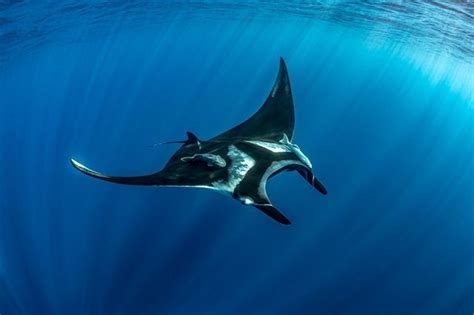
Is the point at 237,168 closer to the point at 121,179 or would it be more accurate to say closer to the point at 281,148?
the point at 281,148

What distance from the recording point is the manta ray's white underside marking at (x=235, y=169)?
3.06 metres

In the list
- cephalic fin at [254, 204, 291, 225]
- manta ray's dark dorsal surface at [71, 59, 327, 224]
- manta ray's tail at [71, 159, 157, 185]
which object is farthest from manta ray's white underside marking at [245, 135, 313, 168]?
manta ray's tail at [71, 159, 157, 185]

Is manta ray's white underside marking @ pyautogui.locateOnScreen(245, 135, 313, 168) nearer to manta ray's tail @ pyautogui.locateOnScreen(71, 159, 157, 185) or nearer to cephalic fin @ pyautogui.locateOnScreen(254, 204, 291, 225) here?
cephalic fin @ pyautogui.locateOnScreen(254, 204, 291, 225)

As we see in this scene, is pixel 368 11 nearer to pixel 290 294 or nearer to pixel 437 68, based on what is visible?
pixel 437 68

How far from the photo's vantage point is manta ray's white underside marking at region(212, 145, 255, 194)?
3057 millimetres

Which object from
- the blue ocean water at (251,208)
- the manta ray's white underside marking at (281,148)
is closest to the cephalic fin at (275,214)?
the manta ray's white underside marking at (281,148)

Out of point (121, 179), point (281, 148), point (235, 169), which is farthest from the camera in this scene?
point (281, 148)

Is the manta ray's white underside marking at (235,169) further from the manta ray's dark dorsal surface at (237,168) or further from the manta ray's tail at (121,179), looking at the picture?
the manta ray's tail at (121,179)

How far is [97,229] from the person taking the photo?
918 centimetres

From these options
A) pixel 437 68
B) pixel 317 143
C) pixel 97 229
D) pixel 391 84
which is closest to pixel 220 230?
pixel 97 229

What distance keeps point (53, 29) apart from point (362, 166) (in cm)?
1866

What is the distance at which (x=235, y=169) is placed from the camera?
343cm

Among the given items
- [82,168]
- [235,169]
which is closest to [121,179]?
[82,168]

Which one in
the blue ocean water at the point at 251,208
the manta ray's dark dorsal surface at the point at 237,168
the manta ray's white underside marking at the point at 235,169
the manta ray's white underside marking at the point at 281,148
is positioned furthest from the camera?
the blue ocean water at the point at 251,208
